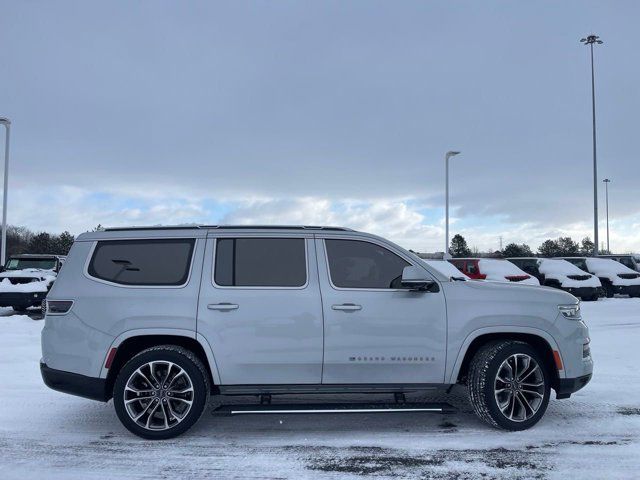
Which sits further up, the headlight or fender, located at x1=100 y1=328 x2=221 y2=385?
the headlight

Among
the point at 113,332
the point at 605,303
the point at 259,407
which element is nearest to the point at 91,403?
the point at 113,332

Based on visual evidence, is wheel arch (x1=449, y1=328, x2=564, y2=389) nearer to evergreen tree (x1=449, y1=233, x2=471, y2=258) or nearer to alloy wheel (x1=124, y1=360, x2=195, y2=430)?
alloy wheel (x1=124, y1=360, x2=195, y2=430)

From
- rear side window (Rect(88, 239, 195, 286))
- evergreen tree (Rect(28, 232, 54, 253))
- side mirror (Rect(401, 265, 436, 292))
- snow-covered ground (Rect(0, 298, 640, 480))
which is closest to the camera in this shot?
snow-covered ground (Rect(0, 298, 640, 480))

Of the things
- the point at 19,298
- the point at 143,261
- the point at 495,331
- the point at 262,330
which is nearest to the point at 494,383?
the point at 495,331

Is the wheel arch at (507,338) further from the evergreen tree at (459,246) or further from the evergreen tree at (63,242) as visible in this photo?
the evergreen tree at (459,246)

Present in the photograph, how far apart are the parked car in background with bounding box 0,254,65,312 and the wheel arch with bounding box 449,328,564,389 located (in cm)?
1336

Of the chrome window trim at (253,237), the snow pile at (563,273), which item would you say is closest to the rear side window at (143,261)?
the chrome window trim at (253,237)

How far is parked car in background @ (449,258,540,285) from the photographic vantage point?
19.0 metres

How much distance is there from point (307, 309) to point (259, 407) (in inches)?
38.2

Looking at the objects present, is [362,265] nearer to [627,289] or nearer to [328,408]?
[328,408]

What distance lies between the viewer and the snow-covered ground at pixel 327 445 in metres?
4.46

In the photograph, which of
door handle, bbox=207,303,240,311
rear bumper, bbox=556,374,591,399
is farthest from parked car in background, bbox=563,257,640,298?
door handle, bbox=207,303,240,311

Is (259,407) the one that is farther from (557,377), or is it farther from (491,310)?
(557,377)

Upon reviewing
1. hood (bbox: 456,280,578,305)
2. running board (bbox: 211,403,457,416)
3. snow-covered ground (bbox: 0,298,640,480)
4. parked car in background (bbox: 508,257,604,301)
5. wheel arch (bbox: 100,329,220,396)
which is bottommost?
snow-covered ground (bbox: 0,298,640,480)
